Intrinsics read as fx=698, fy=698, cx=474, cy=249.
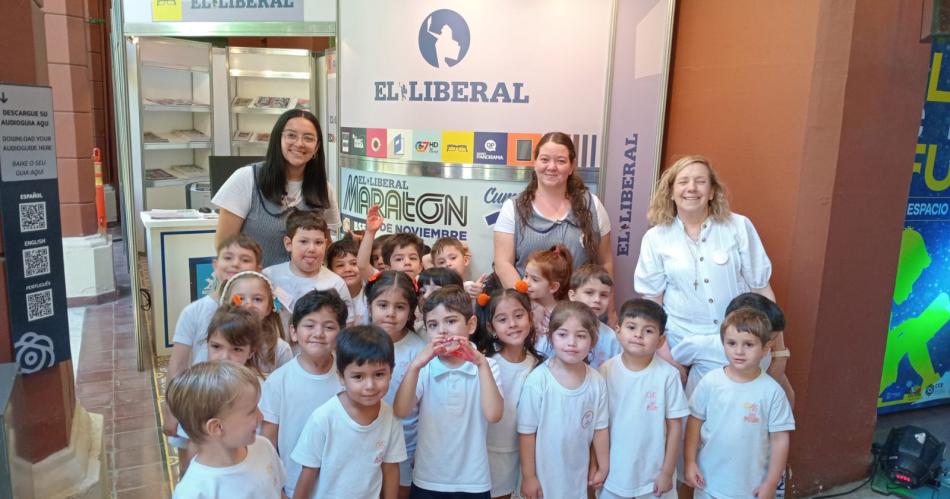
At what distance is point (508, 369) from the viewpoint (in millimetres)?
2473

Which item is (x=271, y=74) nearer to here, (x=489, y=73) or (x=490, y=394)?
(x=489, y=73)

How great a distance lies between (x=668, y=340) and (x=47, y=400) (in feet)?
7.66

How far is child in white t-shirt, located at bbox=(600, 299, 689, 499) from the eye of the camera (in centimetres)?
245

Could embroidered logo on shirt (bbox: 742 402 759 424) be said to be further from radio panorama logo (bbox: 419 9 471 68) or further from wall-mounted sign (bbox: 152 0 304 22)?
wall-mounted sign (bbox: 152 0 304 22)

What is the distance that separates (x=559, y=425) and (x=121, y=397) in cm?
322

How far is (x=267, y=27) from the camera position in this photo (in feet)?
14.0

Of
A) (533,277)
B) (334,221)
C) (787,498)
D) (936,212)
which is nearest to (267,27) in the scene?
(334,221)

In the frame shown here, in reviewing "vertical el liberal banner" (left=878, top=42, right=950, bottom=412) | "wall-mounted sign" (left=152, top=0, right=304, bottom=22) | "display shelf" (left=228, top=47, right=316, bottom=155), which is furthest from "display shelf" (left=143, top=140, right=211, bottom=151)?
"vertical el liberal banner" (left=878, top=42, right=950, bottom=412)

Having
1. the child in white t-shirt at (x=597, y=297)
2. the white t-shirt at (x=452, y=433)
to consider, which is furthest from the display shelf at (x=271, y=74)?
the white t-shirt at (x=452, y=433)

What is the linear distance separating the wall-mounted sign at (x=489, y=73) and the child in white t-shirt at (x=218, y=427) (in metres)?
2.36

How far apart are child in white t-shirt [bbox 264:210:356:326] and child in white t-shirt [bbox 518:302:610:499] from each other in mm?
893

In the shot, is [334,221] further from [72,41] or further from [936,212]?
[72,41]

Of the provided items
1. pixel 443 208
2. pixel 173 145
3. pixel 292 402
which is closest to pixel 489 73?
pixel 443 208

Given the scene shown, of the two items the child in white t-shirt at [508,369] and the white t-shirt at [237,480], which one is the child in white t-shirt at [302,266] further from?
the white t-shirt at [237,480]
